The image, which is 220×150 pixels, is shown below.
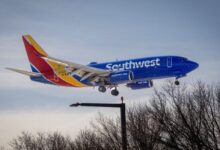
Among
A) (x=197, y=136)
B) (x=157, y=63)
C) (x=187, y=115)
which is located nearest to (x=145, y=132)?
(x=197, y=136)

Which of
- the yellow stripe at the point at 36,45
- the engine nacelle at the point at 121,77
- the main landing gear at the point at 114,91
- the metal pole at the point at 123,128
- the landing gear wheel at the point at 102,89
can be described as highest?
the yellow stripe at the point at 36,45

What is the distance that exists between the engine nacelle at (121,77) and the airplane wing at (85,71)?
5.45 feet

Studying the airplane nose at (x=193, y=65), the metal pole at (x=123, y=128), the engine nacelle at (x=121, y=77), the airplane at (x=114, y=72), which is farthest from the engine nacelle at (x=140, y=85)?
the metal pole at (x=123, y=128)

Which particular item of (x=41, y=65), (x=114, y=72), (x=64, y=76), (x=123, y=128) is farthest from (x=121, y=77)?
(x=123, y=128)

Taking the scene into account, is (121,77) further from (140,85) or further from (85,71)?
(85,71)

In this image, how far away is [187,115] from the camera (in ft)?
130

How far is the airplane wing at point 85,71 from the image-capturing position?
58.0 meters

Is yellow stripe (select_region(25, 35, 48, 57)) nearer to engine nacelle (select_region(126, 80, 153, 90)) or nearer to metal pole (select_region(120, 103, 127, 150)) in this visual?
engine nacelle (select_region(126, 80, 153, 90))

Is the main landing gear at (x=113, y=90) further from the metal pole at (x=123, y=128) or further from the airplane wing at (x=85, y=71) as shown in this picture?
the metal pole at (x=123, y=128)

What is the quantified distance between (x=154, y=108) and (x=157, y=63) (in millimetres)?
13732

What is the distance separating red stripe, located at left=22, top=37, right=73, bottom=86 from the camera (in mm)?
65125

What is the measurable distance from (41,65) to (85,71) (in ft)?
41.7

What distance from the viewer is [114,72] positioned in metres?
57.6

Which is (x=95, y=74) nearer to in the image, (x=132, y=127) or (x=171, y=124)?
(x=171, y=124)
